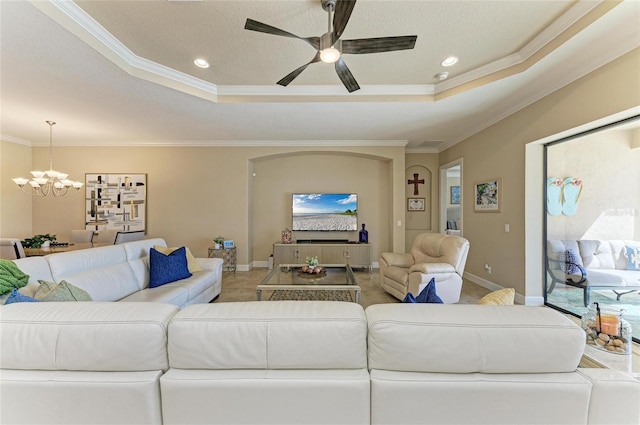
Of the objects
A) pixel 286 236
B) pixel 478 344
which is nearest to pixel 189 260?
pixel 286 236

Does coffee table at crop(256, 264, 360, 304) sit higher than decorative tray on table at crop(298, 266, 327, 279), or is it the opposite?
decorative tray on table at crop(298, 266, 327, 279)

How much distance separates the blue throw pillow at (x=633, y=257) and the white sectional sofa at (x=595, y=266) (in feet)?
0.10

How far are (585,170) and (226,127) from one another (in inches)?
197

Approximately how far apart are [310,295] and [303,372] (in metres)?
2.42

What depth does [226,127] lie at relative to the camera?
4379 millimetres

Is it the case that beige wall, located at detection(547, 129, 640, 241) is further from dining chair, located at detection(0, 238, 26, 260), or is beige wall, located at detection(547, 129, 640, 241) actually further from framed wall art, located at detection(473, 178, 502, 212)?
dining chair, located at detection(0, 238, 26, 260)

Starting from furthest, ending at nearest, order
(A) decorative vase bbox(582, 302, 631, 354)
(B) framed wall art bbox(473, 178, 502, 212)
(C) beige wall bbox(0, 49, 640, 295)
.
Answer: (C) beige wall bbox(0, 49, 640, 295)
(B) framed wall art bbox(473, 178, 502, 212)
(A) decorative vase bbox(582, 302, 631, 354)

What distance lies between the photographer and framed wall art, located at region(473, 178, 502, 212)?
3.93 m

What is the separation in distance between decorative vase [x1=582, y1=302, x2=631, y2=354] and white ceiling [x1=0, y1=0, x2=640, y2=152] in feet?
7.03

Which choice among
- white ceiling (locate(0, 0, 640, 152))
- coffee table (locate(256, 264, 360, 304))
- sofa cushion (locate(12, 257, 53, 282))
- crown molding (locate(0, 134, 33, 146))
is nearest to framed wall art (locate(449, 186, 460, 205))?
white ceiling (locate(0, 0, 640, 152))

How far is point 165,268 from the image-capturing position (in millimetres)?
2941

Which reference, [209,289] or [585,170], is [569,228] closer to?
[585,170]

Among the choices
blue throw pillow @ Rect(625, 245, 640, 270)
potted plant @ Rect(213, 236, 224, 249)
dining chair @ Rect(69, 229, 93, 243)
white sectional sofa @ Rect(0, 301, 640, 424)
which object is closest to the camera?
white sectional sofa @ Rect(0, 301, 640, 424)

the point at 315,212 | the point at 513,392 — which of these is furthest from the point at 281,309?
the point at 315,212
